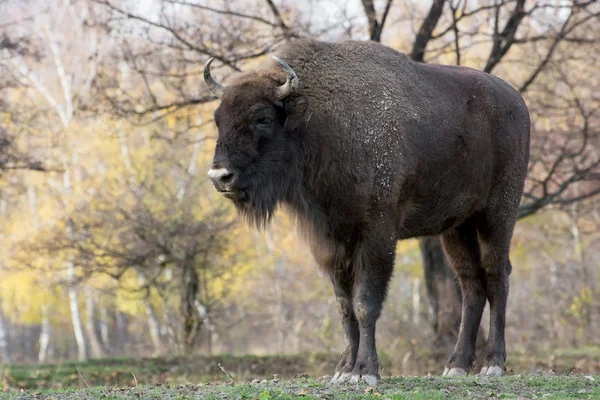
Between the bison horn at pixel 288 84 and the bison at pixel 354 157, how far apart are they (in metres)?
0.01

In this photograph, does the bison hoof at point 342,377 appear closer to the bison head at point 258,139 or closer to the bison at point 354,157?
the bison at point 354,157

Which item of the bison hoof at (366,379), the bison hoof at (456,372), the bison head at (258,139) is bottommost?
the bison hoof at (366,379)

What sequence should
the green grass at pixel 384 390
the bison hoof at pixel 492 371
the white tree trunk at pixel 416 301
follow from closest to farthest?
the green grass at pixel 384 390 < the bison hoof at pixel 492 371 < the white tree trunk at pixel 416 301

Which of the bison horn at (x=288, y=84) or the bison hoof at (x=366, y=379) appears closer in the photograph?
the bison hoof at (x=366, y=379)

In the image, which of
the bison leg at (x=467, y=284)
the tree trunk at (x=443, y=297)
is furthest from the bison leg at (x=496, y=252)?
the tree trunk at (x=443, y=297)

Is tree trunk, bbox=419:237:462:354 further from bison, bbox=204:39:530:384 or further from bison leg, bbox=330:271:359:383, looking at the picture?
bison leg, bbox=330:271:359:383

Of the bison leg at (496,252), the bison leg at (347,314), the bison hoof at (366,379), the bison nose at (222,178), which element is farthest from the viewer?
the bison leg at (496,252)

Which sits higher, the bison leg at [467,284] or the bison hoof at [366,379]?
the bison leg at [467,284]

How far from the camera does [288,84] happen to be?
7.53m

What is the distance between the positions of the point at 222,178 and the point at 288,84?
45.0 inches

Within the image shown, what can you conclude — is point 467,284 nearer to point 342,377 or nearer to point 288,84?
point 342,377

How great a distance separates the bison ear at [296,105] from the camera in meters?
7.61

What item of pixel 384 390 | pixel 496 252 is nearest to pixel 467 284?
pixel 496 252

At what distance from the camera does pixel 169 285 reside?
19.3 meters
